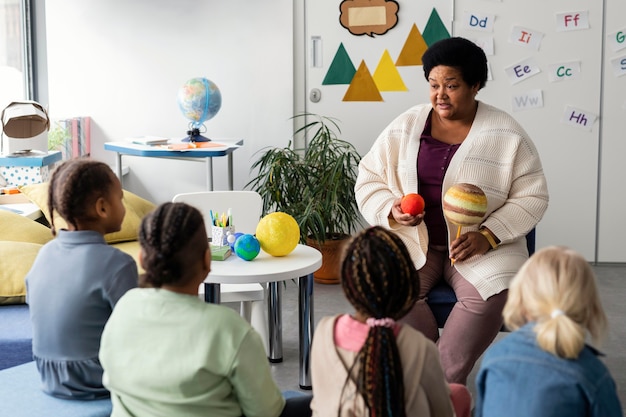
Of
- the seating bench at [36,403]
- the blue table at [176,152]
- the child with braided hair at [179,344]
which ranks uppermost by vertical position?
the blue table at [176,152]

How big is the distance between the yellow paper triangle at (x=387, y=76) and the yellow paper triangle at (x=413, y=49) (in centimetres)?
6

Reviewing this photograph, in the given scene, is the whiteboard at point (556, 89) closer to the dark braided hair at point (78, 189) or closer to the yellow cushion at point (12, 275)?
the yellow cushion at point (12, 275)

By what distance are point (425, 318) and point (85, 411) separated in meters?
1.12

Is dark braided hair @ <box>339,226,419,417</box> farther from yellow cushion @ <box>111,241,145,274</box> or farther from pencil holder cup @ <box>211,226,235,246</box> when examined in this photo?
yellow cushion @ <box>111,241,145,274</box>

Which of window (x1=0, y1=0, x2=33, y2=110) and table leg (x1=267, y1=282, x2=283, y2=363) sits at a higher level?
window (x1=0, y1=0, x2=33, y2=110)

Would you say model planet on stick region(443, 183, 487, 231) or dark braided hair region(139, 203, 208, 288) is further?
model planet on stick region(443, 183, 487, 231)

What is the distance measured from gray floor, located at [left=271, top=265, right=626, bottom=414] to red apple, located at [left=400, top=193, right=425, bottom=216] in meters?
0.80

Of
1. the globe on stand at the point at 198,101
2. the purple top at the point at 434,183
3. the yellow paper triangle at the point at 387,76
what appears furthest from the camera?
the yellow paper triangle at the point at 387,76

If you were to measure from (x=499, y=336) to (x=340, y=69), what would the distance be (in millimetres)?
1874

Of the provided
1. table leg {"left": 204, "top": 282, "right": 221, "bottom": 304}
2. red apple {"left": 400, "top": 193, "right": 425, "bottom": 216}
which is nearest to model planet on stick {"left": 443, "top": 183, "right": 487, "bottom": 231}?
red apple {"left": 400, "top": 193, "right": 425, "bottom": 216}

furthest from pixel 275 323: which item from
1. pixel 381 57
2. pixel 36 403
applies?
pixel 381 57

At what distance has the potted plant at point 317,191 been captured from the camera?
4.42 meters

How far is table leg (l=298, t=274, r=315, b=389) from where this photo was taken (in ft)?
9.71

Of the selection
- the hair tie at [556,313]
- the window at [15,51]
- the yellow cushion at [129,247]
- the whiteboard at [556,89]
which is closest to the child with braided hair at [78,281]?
the hair tie at [556,313]
